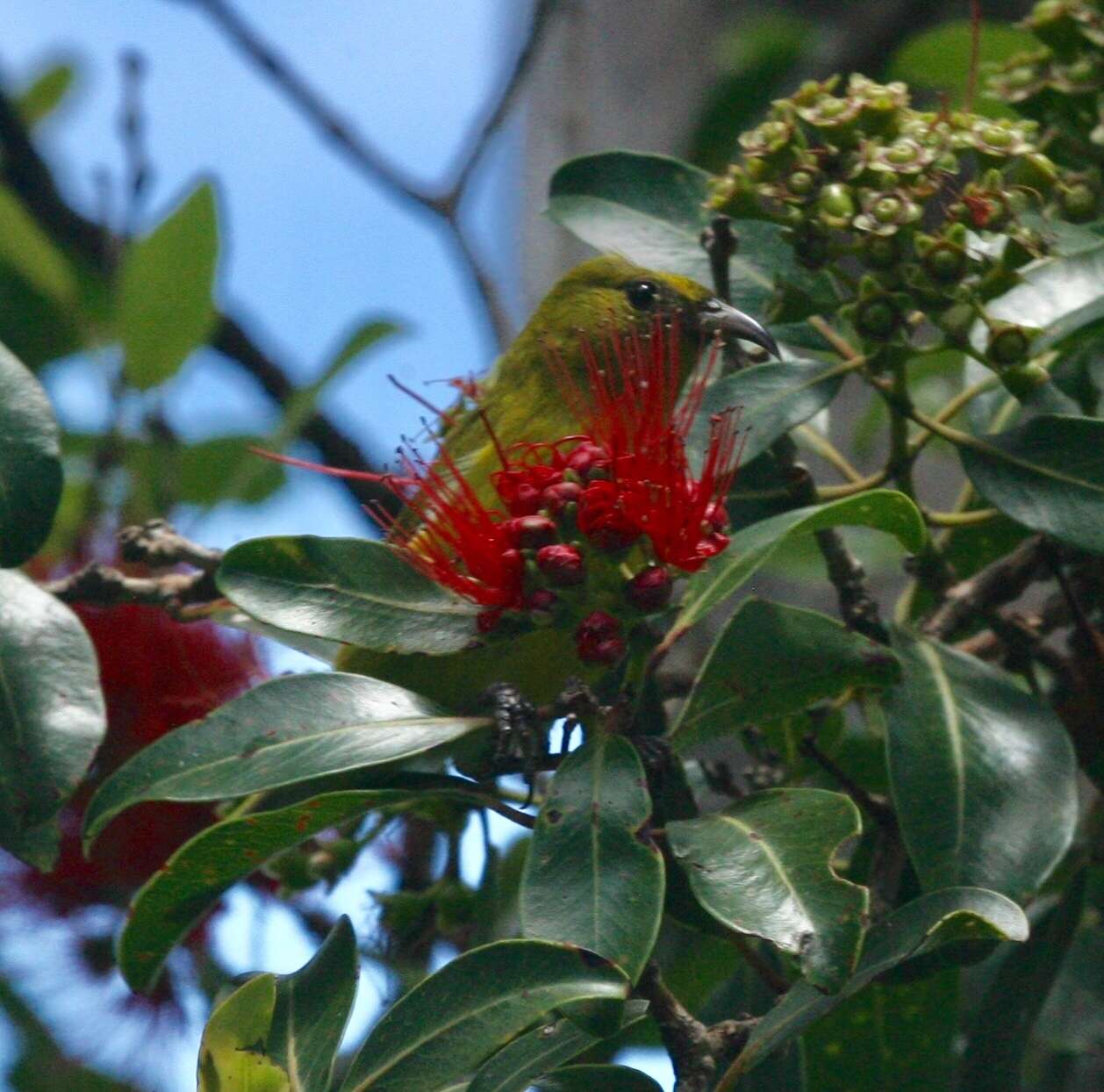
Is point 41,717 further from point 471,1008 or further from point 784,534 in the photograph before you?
point 784,534

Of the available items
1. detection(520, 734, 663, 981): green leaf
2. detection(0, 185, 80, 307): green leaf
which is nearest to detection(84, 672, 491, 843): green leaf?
detection(520, 734, 663, 981): green leaf

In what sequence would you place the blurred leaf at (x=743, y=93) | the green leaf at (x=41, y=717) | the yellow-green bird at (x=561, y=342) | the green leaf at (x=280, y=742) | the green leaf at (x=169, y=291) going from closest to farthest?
the green leaf at (x=280, y=742) < the green leaf at (x=41, y=717) < the yellow-green bird at (x=561, y=342) < the green leaf at (x=169, y=291) < the blurred leaf at (x=743, y=93)

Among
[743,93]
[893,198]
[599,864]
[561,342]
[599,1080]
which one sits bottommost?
[599,1080]

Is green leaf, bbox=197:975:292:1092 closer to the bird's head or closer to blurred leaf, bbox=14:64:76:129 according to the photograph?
the bird's head

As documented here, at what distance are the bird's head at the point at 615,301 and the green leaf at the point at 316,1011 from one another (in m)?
1.04

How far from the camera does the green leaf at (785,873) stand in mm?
1276

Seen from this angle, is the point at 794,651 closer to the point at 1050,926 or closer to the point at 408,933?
the point at 1050,926

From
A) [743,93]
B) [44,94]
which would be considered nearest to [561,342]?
[743,93]

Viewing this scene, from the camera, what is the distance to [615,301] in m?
2.56

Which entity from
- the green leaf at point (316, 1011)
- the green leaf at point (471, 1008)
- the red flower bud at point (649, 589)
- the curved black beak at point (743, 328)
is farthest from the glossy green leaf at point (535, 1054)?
the curved black beak at point (743, 328)

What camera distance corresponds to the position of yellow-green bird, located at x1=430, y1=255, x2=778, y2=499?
7.46 feet

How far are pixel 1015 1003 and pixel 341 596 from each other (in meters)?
0.88

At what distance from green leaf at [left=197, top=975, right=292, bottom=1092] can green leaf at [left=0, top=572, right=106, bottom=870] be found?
0.33 meters

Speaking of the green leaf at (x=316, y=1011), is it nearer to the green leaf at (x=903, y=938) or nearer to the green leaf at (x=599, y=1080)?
the green leaf at (x=599, y=1080)
